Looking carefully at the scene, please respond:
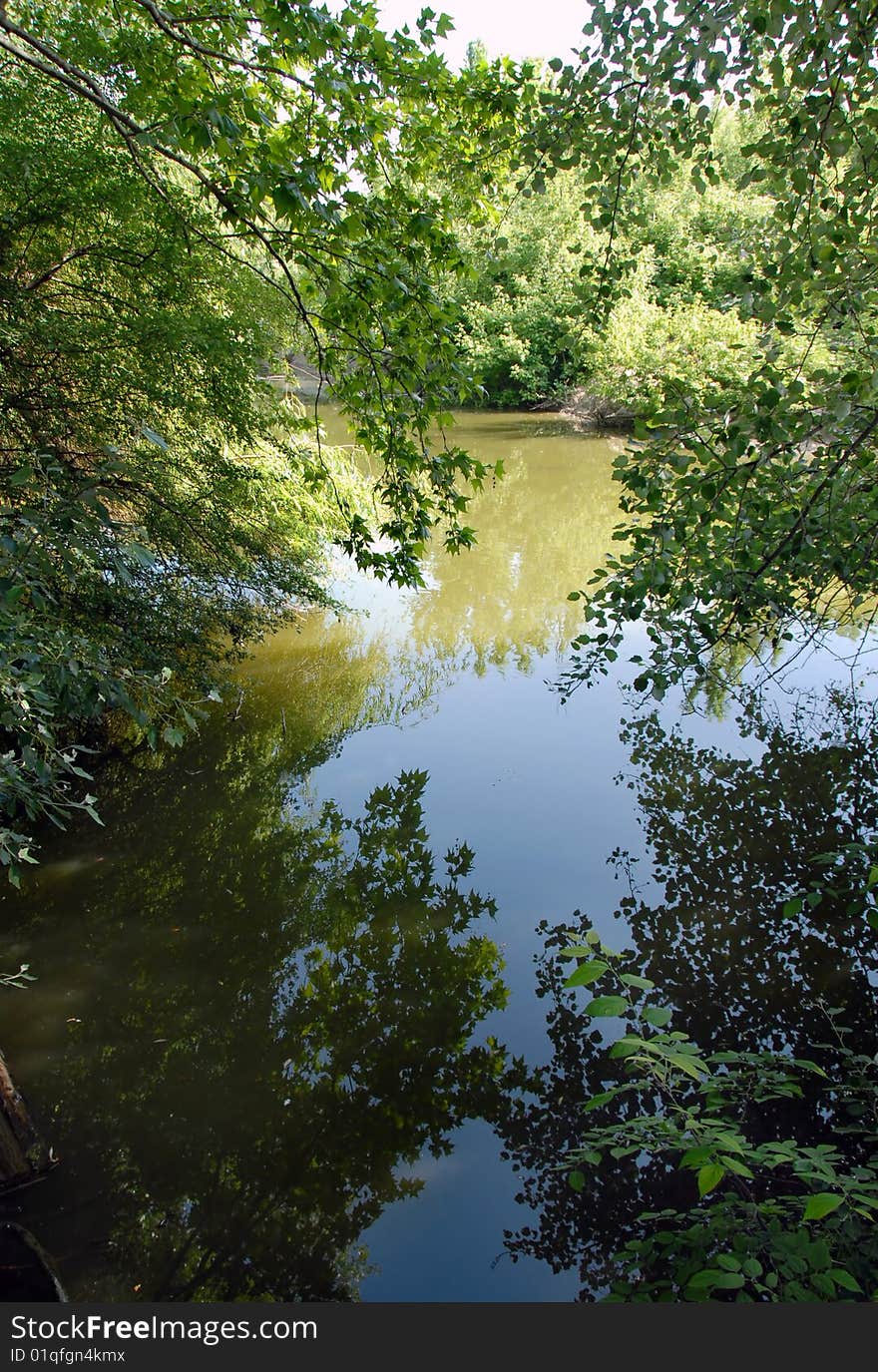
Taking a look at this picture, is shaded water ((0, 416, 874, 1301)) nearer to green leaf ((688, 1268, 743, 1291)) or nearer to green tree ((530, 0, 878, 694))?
green leaf ((688, 1268, 743, 1291))

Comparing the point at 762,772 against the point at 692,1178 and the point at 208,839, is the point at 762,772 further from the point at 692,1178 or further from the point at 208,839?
the point at 208,839

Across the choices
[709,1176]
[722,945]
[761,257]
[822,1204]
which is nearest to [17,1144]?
[709,1176]

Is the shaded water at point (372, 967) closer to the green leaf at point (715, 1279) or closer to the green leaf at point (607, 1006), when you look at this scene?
the green leaf at point (715, 1279)

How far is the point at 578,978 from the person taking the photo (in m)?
1.68

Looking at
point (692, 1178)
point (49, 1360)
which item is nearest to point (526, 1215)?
point (692, 1178)

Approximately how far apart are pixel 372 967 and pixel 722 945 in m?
1.92

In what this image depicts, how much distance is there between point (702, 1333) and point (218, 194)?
3.56m

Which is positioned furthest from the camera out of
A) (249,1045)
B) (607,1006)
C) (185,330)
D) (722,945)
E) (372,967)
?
(185,330)

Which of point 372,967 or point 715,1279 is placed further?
point 372,967

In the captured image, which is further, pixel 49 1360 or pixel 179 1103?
pixel 179 1103

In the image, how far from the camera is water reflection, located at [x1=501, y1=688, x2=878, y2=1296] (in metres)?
3.26

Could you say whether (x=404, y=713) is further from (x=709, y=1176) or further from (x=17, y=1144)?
(x=709, y=1176)

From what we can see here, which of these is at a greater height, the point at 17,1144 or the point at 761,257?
the point at 761,257

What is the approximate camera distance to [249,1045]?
4.13 metres
